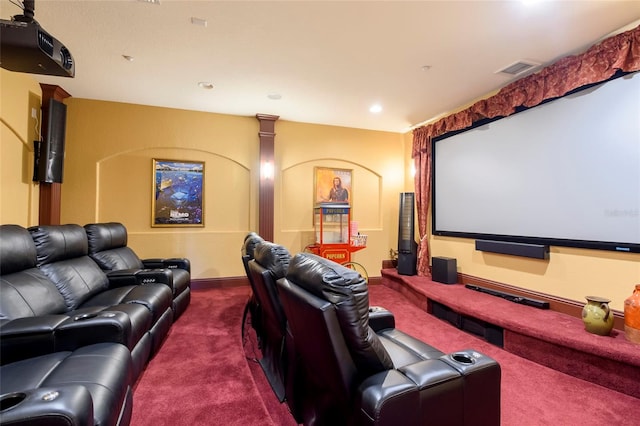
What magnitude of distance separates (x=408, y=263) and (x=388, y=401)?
4204mm

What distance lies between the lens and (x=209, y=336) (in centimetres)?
313

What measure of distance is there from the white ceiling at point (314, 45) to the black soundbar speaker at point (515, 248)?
6.53 ft

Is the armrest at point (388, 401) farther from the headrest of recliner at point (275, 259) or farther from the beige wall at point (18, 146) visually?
the beige wall at point (18, 146)

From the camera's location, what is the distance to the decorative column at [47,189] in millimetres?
4086

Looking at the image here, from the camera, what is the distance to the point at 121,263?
11.9 ft

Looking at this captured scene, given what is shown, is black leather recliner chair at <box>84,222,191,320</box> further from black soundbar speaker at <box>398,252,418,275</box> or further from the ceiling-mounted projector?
black soundbar speaker at <box>398,252,418,275</box>

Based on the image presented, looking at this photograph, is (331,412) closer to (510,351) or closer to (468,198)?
(510,351)

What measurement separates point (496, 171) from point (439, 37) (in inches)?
77.1

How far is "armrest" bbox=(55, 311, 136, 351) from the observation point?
1.72 metres

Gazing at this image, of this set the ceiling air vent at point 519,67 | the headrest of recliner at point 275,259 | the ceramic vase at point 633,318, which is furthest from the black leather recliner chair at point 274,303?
the ceiling air vent at point 519,67

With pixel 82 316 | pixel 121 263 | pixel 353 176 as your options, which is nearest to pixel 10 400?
pixel 82 316

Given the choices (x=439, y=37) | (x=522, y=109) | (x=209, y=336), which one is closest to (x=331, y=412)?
(x=209, y=336)

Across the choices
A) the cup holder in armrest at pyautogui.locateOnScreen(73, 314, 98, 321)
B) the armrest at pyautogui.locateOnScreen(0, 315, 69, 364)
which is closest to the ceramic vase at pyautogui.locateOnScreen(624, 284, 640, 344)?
the cup holder in armrest at pyautogui.locateOnScreen(73, 314, 98, 321)

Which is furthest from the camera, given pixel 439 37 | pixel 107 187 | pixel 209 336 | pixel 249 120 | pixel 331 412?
pixel 249 120
